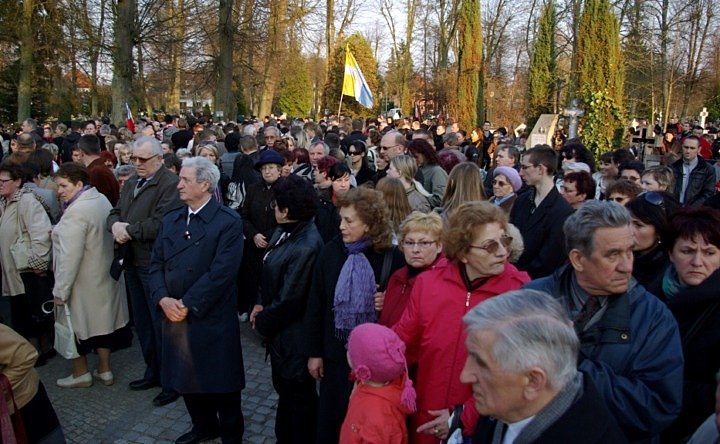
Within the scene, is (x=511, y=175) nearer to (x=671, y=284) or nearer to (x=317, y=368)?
(x=671, y=284)

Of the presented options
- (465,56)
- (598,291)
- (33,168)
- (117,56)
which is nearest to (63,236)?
(33,168)

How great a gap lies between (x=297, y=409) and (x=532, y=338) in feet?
8.59

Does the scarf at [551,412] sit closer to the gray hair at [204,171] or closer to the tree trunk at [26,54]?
the gray hair at [204,171]

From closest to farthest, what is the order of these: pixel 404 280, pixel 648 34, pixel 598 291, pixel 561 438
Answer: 1. pixel 561 438
2. pixel 598 291
3. pixel 404 280
4. pixel 648 34

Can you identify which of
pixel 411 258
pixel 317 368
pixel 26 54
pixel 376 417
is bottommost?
pixel 317 368

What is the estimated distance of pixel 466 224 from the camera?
2893mm

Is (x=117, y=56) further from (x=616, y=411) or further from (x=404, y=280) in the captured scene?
(x=616, y=411)

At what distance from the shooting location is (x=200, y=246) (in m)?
4.06

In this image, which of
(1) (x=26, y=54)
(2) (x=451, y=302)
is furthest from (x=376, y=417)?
(1) (x=26, y=54)

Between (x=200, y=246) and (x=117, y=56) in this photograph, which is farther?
(x=117, y=56)

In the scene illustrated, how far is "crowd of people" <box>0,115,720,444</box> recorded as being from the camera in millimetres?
1925

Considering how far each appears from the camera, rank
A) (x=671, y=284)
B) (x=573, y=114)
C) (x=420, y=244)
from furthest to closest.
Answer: (x=573, y=114)
(x=420, y=244)
(x=671, y=284)

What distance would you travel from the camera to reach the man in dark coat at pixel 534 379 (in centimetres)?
166

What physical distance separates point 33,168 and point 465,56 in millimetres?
19075
